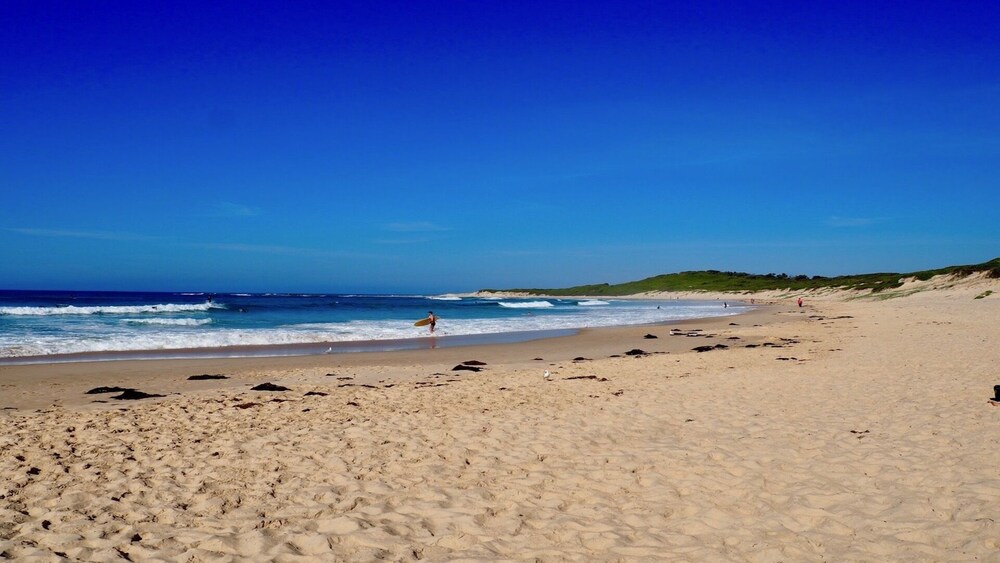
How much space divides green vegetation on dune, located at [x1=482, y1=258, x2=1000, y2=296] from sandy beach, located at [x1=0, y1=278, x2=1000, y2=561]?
56.8 m

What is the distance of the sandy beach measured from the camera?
4.41m

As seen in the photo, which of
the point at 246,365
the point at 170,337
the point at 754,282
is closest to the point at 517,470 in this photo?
the point at 246,365

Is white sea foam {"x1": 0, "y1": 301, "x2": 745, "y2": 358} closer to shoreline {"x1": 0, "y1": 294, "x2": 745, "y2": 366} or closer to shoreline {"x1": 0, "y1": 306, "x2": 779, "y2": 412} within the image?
shoreline {"x1": 0, "y1": 294, "x2": 745, "y2": 366}

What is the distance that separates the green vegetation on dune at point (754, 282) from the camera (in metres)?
59.8

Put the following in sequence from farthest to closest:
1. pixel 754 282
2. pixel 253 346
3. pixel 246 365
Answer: pixel 754 282 → pixel 253 346 → pixel 246 365

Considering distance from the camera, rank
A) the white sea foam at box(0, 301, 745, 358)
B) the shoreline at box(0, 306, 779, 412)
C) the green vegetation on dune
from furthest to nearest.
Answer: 1. the green vegetation on dune
2. the white sea foam at box(0, 301, 745, 358)
3. the shoreline at box(0, 306, 779, 412)

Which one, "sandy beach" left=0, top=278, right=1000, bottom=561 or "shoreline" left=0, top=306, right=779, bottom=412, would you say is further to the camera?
"shoreline" left=0, top=306, right=779, bottom=412

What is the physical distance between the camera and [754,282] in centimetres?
11562

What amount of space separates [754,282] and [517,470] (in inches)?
4710

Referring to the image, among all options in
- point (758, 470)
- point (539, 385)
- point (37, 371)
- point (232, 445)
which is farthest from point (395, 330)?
point (758, 470)

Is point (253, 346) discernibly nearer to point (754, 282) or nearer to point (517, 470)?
point (517, 470)

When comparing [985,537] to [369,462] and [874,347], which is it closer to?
[369,462]

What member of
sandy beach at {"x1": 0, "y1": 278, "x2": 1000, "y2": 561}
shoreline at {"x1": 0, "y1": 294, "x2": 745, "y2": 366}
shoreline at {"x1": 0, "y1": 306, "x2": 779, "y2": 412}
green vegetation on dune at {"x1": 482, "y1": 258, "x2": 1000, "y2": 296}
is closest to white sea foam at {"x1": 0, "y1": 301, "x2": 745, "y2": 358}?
shoreline at {"x1": 0, "y1": 294, "x2": 745, "y2": 366}

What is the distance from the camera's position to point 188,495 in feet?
17.5
